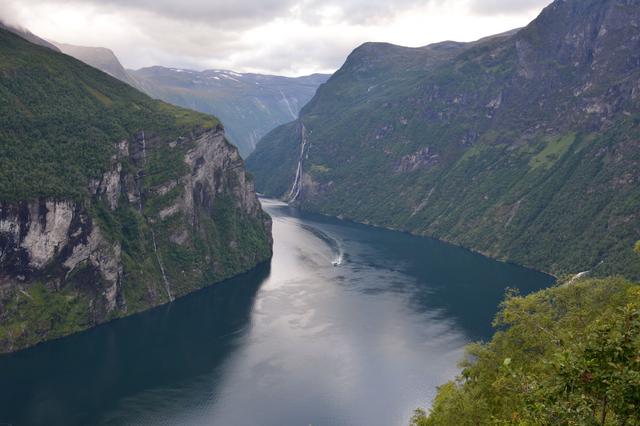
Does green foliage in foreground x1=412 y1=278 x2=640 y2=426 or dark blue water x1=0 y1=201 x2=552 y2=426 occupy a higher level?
green foliage in foreground x1=412 y1=278 x2=640 y2=426

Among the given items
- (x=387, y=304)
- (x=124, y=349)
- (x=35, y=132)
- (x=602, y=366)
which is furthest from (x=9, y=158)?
(x=602, y=366)

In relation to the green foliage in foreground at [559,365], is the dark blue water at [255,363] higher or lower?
lower

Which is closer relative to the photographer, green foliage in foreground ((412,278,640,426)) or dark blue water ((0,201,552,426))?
green foliage in foreground ((412,278,640,426))

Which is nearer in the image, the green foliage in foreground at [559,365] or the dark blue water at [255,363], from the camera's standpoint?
the green foliage in foreground at [559,365]

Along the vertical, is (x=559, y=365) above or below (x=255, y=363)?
above

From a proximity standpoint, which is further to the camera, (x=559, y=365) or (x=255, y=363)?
(x=255, y=363)

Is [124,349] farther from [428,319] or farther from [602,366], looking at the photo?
[602,366]
